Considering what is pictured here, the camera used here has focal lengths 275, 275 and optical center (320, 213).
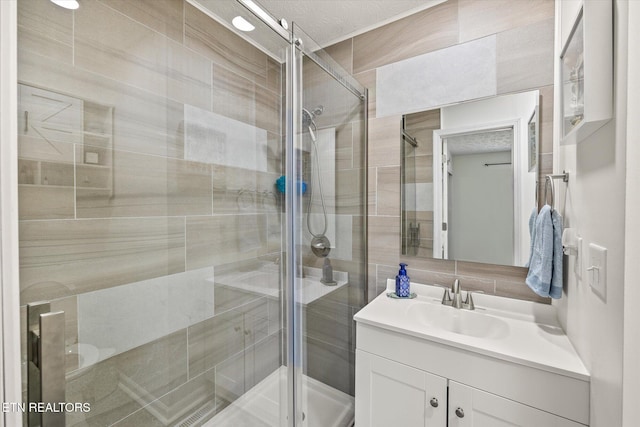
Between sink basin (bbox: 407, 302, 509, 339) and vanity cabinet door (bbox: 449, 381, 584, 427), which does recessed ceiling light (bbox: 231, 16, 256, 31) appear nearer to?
sink basin (bbox: 407, 302, 509, 339)

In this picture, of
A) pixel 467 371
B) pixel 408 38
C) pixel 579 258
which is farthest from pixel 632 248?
pixel 408 38

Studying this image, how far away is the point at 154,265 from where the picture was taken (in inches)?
35.1

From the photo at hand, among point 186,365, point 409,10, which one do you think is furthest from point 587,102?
point 186,365

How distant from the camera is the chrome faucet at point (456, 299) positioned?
1.37m

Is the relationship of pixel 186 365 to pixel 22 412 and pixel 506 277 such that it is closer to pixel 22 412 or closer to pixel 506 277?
pixel 22 412

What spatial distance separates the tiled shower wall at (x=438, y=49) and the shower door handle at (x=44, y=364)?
1427 mm

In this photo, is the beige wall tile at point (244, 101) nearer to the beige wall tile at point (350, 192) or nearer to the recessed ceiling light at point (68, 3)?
the recessed ceiling light at point (68, 3)

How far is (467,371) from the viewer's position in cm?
104

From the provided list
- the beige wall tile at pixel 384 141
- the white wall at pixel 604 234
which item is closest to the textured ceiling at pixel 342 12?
the beige wall tile at pixel 384 141

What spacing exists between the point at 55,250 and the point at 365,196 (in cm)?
142

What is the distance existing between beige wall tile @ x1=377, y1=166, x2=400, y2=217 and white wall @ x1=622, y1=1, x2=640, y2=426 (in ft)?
3.44

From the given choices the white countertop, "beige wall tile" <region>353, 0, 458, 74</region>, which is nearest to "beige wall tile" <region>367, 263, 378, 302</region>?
the white countertop

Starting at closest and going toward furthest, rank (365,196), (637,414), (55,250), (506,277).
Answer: (637,414)
(55,250)
(506,277)
(365,196)

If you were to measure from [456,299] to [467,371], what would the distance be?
15.8 inches
